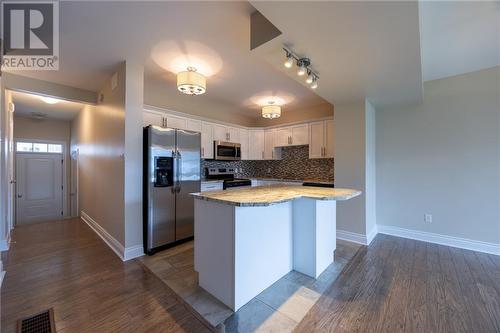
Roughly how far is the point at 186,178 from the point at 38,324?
2.09 meters

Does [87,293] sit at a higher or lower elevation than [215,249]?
lower

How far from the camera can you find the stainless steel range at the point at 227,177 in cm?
433

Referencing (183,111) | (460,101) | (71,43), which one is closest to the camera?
(71,43)

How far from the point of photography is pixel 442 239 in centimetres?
331

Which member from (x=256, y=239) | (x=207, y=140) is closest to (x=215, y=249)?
(x=256, y=239)

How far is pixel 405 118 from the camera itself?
362 centimetres

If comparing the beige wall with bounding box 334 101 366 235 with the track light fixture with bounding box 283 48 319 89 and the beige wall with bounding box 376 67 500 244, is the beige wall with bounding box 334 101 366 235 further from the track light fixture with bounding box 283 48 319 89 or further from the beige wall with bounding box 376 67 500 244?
the track light fixture with bounding box 283 48 319 89

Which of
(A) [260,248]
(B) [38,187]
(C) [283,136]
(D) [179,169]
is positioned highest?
(C) [283,136]

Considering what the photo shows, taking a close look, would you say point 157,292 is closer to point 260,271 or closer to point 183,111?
point 260,271

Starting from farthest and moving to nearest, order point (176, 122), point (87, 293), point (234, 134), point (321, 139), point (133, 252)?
point (234, 134) → point (321, 139) → point (176, 122) → point (133, 252) → point (87, 293)

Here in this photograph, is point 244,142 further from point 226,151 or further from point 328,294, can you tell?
point 328,294

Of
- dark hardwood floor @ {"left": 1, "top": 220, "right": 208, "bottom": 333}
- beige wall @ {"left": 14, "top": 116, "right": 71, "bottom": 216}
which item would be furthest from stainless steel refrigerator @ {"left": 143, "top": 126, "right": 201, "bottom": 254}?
beige wall @ {"left": 14, "top": 116, "right": 71, "bottom": 216}

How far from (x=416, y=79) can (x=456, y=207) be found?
7.31 ft

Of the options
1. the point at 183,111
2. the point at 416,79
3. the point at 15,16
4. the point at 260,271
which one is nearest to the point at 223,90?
the point at 183,111
